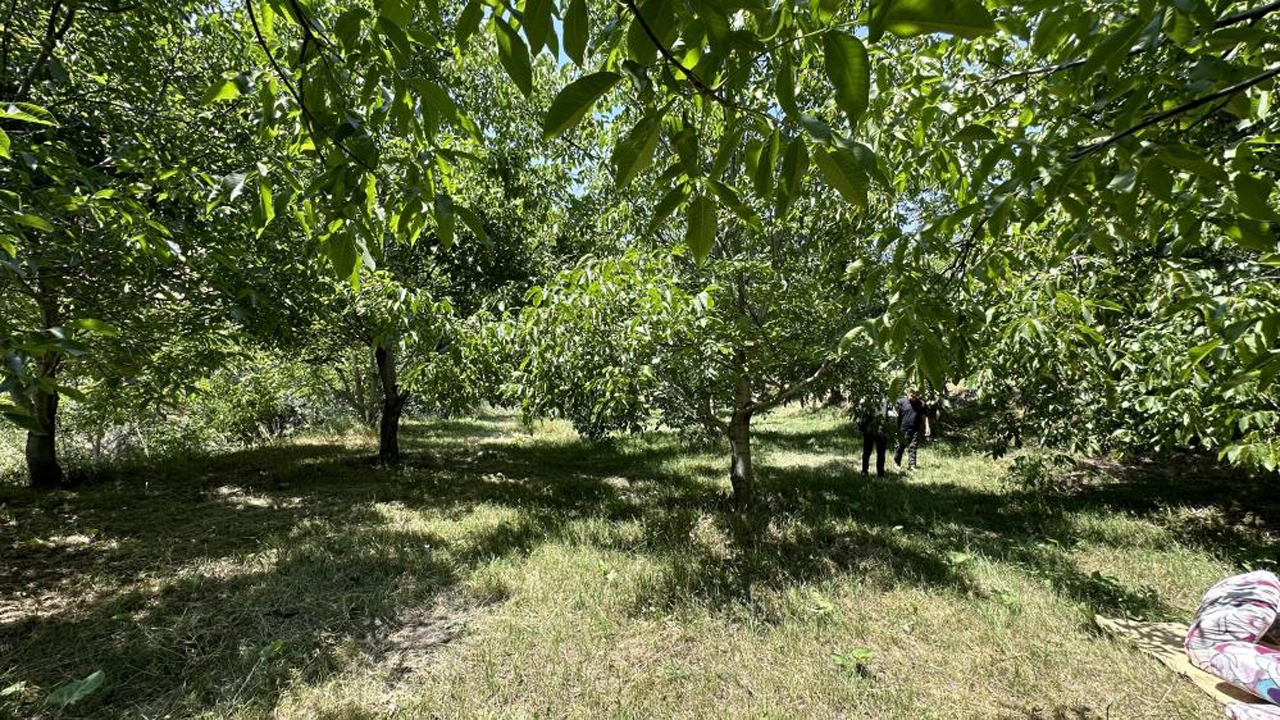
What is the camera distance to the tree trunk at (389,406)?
1008cm

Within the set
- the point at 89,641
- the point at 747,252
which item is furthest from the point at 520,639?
the point at 747,252

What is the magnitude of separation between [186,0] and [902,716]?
26.5 feet

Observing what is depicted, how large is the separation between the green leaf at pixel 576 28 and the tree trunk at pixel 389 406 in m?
10.1

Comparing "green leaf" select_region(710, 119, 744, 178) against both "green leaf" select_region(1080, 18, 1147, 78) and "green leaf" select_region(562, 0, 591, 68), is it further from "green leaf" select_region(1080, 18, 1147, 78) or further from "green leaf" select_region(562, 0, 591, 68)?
"green leaf" select_region(1080, 18, 1147, 78)

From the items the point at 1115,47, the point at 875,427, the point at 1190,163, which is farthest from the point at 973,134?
the point at 875,427

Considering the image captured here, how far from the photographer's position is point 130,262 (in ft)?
13.8

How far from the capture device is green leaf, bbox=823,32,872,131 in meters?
0.85

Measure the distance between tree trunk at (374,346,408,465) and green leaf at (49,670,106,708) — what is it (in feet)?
22.9

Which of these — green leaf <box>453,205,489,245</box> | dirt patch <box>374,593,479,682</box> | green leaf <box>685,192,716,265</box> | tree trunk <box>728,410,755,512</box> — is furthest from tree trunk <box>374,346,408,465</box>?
green leaf <box>685,192,716,265</box>

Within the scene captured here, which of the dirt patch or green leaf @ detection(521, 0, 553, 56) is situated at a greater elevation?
green leaf @ detection(521, 0, 553, 56)

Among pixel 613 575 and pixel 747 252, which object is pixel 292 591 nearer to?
pixel 613 575

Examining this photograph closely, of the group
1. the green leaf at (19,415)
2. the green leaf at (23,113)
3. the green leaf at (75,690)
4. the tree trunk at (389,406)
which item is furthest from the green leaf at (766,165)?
the tree trunk at (389,406)

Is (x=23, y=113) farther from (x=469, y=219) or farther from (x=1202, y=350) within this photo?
(x=1202, y=350)

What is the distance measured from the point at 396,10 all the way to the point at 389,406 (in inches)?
395
